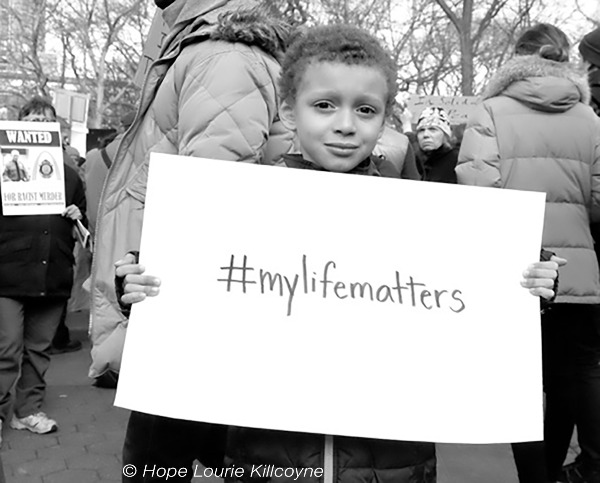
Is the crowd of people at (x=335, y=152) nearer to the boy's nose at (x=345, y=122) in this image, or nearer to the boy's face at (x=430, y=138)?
the boy's nose at (x=345, y=122)

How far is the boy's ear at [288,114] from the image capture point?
1946 mm

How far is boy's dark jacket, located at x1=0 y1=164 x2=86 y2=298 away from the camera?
14.6 feet

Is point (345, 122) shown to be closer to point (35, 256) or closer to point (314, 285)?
point (314, 285)

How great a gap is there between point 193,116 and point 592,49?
8.66 ft

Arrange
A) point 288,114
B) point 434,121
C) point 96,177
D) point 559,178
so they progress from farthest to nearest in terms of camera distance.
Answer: point 434,121
point 96,177
point 559,178
point 288,114

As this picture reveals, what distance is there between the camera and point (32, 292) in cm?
450

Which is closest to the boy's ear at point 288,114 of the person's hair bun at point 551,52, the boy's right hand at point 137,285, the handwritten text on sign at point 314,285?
the handwritten text on sign at point 314,285

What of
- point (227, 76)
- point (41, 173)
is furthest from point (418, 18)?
point (227, 76)

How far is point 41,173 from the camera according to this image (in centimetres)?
446

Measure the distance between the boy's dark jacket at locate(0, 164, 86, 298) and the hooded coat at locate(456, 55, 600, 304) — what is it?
94.3 inches

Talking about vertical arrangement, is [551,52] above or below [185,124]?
above

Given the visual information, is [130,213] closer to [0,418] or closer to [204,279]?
[204,279]

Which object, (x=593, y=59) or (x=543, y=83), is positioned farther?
(x=593, y=59)

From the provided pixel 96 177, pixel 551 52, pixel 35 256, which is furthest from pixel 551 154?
pixel 96 177
